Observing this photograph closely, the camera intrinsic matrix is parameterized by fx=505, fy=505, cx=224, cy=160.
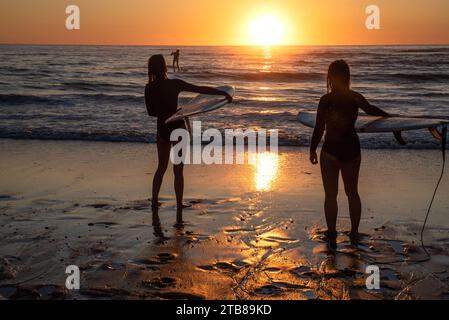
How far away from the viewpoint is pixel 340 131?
5160 millimetres

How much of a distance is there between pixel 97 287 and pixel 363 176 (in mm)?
5643

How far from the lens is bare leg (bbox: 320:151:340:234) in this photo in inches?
209

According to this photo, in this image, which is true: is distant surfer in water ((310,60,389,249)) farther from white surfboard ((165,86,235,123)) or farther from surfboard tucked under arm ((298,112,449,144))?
white surfboard ((165,86,235,123))

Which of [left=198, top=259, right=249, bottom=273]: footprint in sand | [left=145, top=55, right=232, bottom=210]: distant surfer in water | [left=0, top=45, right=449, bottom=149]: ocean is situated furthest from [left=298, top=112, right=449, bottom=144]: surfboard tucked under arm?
[left=0, top=45, right=449, bottom=149]: ocean

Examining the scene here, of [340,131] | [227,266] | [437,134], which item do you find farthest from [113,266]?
[437,134]

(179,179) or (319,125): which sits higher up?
(319,125)

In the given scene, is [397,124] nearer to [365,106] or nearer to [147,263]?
[365,106]

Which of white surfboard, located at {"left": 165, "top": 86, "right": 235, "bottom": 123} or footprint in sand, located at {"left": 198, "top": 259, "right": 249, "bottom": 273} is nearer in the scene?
footprint in sand, located at {"left": 198, "top": 259, "right": 249, "bottom": 273}

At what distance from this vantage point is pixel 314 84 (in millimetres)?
31359

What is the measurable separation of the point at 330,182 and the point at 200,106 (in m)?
2.21

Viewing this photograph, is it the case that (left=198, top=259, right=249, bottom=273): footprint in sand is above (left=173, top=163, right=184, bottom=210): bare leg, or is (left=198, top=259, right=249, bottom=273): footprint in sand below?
below

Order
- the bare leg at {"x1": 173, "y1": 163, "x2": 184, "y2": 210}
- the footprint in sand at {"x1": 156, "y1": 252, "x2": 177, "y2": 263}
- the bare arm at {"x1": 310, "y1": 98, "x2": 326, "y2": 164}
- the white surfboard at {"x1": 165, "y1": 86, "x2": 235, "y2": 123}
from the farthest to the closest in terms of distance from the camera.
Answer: the bare leg at {"x1": 173, "y1": 163, "x2": 184, "y2": 210}
the white surfboard at {"x1": 165, "y1": 86, "x2": 235, "y2": 123}
the bare arm at {"x1": 310, "y1": 98, "x2": 326, "y2": 164}
the footprint in sand at {"x1": 156, "y1": 252, "x2": 177, "y2": 263}
